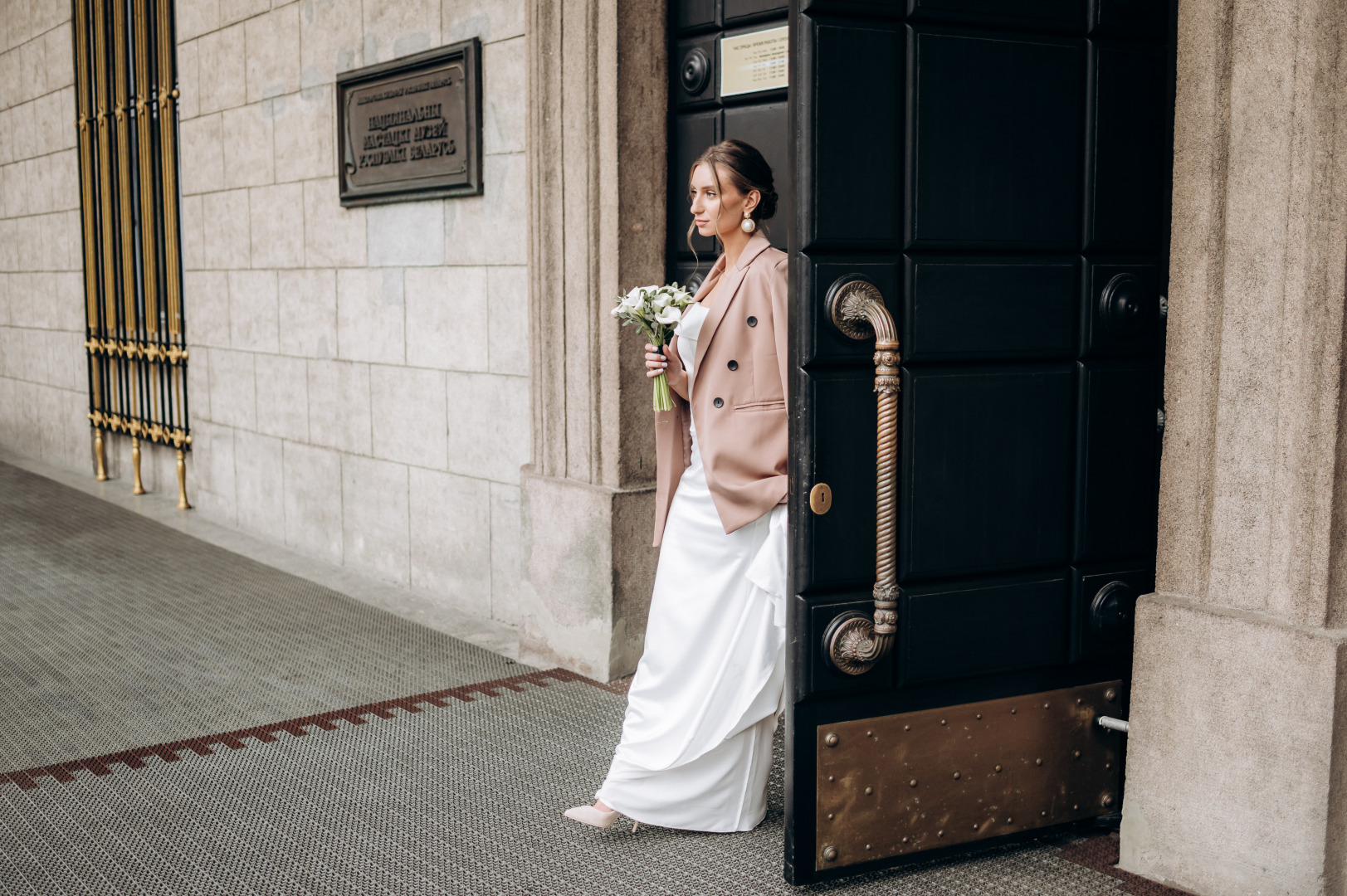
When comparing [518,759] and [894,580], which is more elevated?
[894,580]

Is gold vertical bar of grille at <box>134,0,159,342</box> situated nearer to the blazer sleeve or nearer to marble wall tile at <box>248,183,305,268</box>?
marble wall tile at <box>248,183,305,268</box>

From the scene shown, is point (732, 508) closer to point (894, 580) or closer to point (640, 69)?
point (894, 580)

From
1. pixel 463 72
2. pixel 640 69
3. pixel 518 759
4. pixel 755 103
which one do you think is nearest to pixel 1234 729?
pixel 518 759

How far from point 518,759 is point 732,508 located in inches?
53.4

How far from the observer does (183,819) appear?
3.64 m

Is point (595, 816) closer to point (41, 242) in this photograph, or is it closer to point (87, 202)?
point (87, 202)

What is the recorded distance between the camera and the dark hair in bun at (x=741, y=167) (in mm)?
3361

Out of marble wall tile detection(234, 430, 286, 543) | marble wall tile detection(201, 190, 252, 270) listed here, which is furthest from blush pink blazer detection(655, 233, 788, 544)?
marble wall tile detection(201, 190, 252, 270)

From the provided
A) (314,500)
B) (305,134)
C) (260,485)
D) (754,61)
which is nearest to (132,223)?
(260,485)

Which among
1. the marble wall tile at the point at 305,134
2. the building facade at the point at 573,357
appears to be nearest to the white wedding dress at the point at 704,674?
the building facade at the point at 573,357

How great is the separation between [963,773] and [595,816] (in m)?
1.03

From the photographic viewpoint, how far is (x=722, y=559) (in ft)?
11.2

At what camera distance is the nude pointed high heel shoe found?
3518 mm

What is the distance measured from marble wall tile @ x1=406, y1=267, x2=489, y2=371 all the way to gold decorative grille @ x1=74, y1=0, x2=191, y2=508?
343 cm
